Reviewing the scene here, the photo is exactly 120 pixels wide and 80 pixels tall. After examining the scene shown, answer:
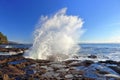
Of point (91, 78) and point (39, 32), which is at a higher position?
point (39, 32)

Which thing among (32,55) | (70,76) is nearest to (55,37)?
(32,55)

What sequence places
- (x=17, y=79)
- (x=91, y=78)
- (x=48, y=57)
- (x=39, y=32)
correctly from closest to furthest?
(x=17, y=79) < (x=91, y=78) < (x=48, y=57) < (x=39, y=32)

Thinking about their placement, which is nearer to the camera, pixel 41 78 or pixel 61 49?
pixel 41 78

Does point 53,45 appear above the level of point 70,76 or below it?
above

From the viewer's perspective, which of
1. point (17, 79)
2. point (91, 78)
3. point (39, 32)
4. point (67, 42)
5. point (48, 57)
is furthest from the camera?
point (67, 42)

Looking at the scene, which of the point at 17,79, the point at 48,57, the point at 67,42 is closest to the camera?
the point at 17,79

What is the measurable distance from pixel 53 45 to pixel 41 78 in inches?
722

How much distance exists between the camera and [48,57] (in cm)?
2888

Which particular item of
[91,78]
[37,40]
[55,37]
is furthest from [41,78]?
[55,37]

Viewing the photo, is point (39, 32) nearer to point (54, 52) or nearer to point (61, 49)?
point (54, 52)

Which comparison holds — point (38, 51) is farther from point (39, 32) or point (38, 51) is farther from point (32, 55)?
point (39, 32)

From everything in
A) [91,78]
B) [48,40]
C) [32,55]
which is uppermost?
[48,40]

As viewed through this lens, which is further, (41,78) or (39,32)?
(39,32)

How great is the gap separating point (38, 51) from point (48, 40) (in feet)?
8.72
